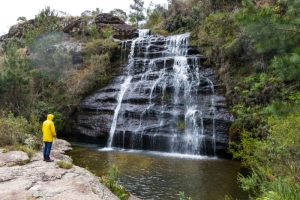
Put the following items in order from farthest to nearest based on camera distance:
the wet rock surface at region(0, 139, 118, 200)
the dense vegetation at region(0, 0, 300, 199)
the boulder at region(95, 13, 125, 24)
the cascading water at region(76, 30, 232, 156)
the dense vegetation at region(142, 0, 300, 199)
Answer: the boulder at region(95, 13, 125, 24) → the cascading water at region(76, 30, 232, 156) → the wet rock surface at region(0, 139, 118, 200) → the dense vegetation at region(0, 0, 300, 199) → the dense vegetation at region(142, 0, 300, 199)

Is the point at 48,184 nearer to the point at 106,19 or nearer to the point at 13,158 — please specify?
the point at 13,158

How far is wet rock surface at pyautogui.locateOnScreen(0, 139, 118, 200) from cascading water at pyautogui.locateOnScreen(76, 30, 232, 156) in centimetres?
785

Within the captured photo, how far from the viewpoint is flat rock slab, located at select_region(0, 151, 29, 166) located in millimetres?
6851

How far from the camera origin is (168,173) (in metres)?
9.01

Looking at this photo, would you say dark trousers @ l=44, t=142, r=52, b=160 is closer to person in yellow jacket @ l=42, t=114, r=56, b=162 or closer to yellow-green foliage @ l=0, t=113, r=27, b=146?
person in yellow jacket @ l=42, t=114, r=56, b=162

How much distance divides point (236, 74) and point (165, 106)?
4863 mm

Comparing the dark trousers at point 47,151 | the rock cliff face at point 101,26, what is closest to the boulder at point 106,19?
the rock cliff face at point 101,26

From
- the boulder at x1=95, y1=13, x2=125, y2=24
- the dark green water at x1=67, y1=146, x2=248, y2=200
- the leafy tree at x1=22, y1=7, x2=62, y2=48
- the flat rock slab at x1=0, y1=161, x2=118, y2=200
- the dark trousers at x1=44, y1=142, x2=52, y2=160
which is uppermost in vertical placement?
the boulder at x1=95, y1=13, x2=125, y2=24

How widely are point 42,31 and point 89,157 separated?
17895 millimetres

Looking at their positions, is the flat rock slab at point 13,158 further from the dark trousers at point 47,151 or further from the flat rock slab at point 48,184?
the dark trousers at point 47,151

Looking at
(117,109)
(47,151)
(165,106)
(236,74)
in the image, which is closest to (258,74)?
(236,74)

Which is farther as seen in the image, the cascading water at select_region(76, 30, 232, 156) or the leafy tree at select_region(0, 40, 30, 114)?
the leafy tree at select_region(0, 40, 30, 114)

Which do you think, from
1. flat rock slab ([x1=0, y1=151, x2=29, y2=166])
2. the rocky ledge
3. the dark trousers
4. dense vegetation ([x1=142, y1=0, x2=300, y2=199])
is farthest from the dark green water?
flat rock slab ([x1=0, y1=151, x2=29, y2=166])

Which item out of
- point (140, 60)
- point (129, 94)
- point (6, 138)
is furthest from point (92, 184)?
point (140, 60)
